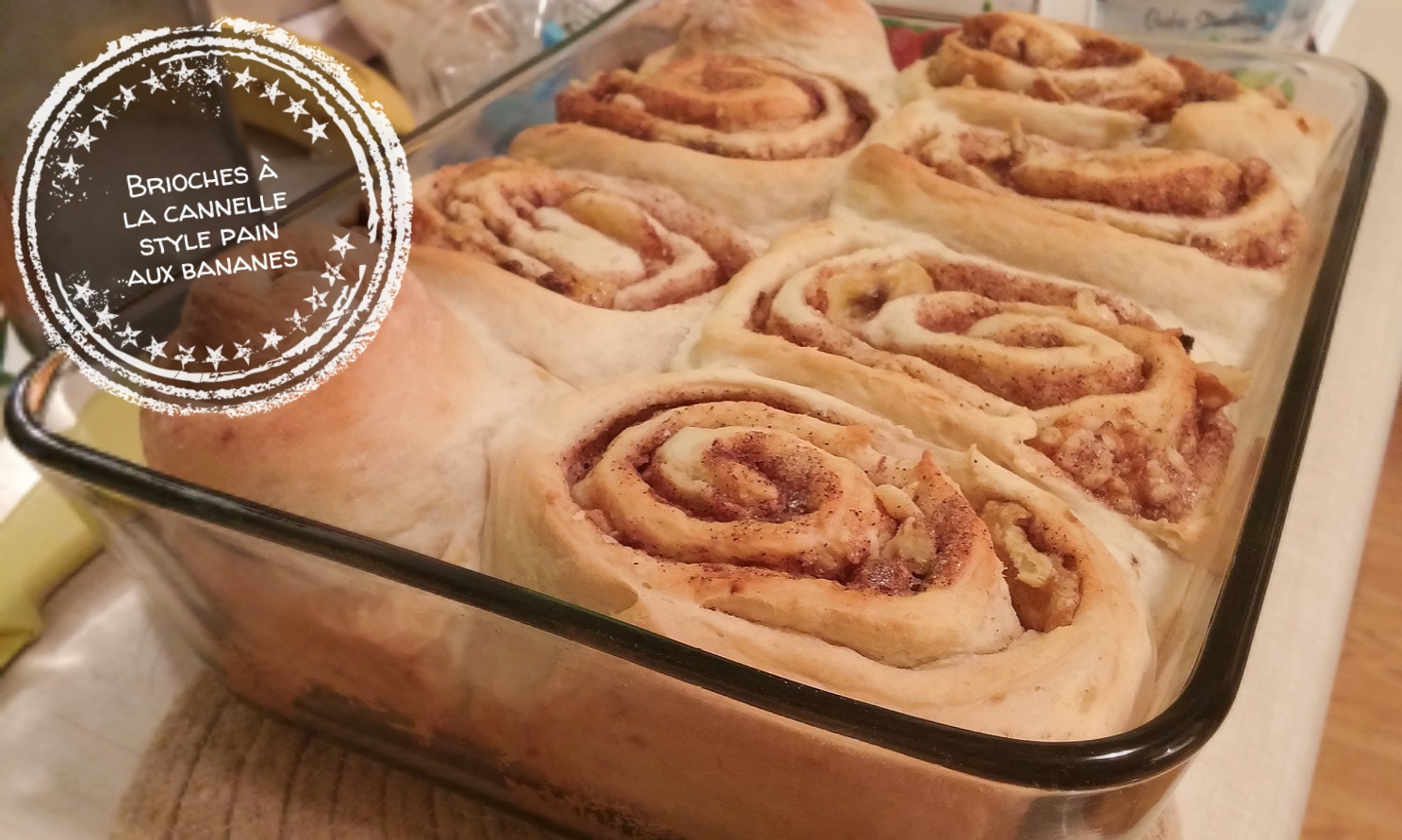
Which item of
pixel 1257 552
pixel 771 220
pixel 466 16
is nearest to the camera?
pixel 1257 552

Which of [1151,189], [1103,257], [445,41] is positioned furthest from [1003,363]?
[445,41]

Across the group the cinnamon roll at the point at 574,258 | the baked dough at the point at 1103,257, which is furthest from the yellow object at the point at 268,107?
the baked dough at the point at 1103,257

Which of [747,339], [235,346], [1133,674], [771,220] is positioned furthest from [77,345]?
[1133,674]

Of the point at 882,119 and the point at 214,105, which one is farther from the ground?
the point at 214,105

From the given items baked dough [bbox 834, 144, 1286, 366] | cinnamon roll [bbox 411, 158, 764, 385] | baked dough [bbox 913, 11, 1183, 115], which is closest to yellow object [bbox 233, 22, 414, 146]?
cinnamon roll [bbox 411, 158, 764, 385]

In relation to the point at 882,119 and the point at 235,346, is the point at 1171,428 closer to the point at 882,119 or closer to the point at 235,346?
the point at 882,119

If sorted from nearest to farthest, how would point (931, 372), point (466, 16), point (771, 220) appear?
point (931, 372), point (771, 220), point (466, 16)

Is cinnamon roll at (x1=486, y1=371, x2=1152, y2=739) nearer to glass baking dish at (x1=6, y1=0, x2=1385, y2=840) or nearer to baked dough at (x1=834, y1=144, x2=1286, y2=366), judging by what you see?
glass baking dish at (x1=6, y1=0, x2=1385, y2=840)

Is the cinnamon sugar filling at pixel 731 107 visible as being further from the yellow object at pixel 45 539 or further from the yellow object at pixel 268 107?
the yellow object at pixel 45 539
